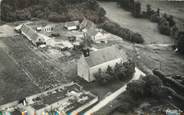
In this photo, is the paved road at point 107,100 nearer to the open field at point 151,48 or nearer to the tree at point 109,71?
the tree at point 109,71

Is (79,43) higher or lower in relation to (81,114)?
higher

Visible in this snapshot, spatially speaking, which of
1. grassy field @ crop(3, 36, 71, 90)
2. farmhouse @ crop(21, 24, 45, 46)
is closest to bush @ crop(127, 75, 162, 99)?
grassy field @ crop(3, 36, 71, 90)

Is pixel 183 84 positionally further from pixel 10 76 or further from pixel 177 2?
pixel 177 2

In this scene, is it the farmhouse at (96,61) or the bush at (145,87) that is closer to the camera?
the bush at (145,87)

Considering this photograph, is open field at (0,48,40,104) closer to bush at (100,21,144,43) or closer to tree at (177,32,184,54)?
bush at (100,21,144,43)

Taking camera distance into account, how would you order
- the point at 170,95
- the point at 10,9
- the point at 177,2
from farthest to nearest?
the point at 177,2 → the point at 10,9 → the point at 170,95

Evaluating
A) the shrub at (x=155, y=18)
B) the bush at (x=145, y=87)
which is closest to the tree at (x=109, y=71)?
the bush at (x=145, y=87)

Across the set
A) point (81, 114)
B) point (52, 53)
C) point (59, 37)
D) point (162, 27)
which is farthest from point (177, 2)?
point (81, 114)
